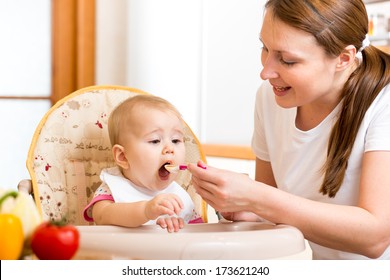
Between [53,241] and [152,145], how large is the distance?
0.83 meters

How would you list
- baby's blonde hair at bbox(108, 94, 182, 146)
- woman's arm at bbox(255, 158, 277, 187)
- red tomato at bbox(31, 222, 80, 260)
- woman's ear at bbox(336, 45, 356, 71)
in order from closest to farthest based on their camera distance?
red tomato at bbox(31, 222, 80, 260)
woman's ear at bbox(336, 45, 356, 71)
baby's blonde hair at bbox(108, 94, 182, 146)
woman's arm at bbox(255, 158, 277, 187)

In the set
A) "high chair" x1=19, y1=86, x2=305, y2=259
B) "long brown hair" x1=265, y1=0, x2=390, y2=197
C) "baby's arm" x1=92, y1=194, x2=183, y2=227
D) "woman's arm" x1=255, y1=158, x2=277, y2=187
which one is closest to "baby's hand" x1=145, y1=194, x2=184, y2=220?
"baby's arm" x1=92, y1=194, x2=183, y2=227

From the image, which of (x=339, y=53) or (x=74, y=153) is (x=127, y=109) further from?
(x=339, y=53)

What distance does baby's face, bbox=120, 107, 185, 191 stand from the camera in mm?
1581

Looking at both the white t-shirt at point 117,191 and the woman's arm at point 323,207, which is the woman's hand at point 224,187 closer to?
the woman's arm at point 323,207

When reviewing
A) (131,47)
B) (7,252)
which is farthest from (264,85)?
(131,47)

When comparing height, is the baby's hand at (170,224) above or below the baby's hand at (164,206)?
below

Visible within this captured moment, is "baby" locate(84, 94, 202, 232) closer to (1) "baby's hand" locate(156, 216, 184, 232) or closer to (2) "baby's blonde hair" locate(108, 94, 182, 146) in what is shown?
(2) "baby's blonde hair" locate(108, 94, 182, 146)

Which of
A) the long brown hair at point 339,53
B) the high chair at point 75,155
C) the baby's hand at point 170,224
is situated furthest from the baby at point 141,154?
the long brown hair at point 339,53

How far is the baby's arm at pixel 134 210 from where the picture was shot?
1.26 metres

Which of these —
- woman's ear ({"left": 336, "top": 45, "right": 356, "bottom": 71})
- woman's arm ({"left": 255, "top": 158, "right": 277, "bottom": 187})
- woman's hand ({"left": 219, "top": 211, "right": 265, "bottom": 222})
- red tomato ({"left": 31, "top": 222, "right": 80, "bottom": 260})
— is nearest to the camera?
red tomato ({"left": 31, "top": 222, "right": 80, "bottom": 260})

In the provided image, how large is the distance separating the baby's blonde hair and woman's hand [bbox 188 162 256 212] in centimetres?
39

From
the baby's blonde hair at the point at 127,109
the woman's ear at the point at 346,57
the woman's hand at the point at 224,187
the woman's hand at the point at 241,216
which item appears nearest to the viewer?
the woman's hand at the point at 224,187

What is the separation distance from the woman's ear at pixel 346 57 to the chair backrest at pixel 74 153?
0.50m
